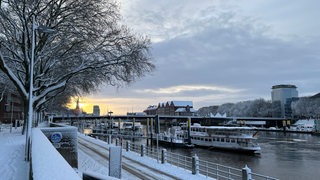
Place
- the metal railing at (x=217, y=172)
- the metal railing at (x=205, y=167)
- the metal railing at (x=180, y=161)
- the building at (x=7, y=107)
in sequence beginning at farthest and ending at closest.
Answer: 1. the building at (x=7, y=107)
2. the metal railing at (x=180, y=161)
3. the metal railing at (x=217, y=172)
4. the metal railing at (x=205, y=167)

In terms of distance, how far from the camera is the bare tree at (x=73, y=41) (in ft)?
81.5

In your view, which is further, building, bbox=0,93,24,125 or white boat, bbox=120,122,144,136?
white boat, bbox=120,122,144,136

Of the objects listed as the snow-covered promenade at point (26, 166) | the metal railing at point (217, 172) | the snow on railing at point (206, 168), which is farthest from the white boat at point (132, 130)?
the snow-covered promenade at point (26, 166)

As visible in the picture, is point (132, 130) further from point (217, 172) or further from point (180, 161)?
point (217, 172)

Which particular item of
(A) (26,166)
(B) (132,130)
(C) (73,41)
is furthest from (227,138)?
(B) (132,130)

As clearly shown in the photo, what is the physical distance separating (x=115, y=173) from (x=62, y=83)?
17.6m

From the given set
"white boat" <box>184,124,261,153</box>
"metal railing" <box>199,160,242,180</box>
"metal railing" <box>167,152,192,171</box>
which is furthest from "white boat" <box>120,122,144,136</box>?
"metal railing" <box>199,160,242,180</box>

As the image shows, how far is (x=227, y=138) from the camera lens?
217ft

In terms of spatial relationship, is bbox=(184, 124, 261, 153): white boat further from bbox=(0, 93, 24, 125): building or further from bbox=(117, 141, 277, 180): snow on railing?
bbox=(0, 93, 24, 125): building

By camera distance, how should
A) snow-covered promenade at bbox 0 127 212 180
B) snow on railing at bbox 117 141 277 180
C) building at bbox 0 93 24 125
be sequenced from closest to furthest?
1. snow-covered promenade at bbox 0 127 212 180
2. snow on railing at bbox 117 141 277 180
3. building at bbox 0 93 24 125

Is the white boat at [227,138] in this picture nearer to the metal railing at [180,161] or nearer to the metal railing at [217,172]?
the metal railing at [180,161]

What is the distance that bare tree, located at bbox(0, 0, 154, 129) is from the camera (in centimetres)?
2484

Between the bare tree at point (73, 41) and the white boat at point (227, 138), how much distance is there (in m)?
37.6

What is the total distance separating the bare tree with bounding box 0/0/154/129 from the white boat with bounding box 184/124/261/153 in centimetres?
3762
